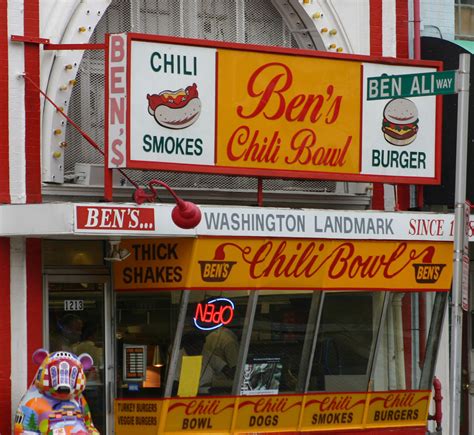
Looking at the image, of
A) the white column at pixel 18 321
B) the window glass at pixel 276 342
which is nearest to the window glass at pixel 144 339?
the window glass at pixel 276 342

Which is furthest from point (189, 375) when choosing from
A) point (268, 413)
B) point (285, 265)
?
point (285, 265)

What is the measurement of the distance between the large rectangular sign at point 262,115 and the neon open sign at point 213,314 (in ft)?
5.12

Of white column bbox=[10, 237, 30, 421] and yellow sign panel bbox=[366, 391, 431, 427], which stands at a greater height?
white column bbox=[10, 237, 30, 421]

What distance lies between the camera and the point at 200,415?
16359mm

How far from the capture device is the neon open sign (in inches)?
638

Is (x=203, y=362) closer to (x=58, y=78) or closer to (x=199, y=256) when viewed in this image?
(x=199, y=256)

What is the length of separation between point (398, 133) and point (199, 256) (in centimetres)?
327

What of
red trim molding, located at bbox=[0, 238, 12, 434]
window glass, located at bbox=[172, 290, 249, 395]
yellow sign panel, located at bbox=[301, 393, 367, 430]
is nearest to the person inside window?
window glass, located at bbox=[172, 290, 249, 395]

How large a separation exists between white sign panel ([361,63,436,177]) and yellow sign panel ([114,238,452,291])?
97 centimetres

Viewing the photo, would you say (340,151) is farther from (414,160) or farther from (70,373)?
(70,373)

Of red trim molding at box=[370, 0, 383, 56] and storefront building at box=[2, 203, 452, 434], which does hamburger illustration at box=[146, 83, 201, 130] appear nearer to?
storefront building at box=[2, 203, 452, 434]

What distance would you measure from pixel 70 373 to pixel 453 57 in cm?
715

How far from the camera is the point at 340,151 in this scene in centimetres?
1705

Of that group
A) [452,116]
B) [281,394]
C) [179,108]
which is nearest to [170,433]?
[281,394]
